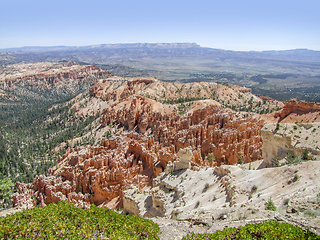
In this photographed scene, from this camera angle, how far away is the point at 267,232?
1182 cm

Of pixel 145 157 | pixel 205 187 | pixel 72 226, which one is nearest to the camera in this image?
pixel 72 226

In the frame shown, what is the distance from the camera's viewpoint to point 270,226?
12203mm

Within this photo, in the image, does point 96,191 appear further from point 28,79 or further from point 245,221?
point 28,79

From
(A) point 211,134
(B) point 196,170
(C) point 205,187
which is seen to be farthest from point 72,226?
(A) point 211,134

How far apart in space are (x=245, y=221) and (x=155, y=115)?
173 ft

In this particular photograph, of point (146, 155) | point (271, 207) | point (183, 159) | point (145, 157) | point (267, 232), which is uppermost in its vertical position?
point (267, 232)

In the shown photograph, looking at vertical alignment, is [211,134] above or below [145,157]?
above

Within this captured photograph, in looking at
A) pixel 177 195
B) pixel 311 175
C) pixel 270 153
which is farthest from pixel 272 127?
pixel 177 195

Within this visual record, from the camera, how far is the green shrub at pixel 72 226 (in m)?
13.9

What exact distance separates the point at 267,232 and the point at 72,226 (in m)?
11.8

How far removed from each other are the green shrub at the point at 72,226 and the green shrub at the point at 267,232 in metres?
4.26

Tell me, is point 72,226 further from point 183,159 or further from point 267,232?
point 183,159

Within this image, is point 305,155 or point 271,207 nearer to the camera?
point 271,207

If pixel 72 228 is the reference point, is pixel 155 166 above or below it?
below
